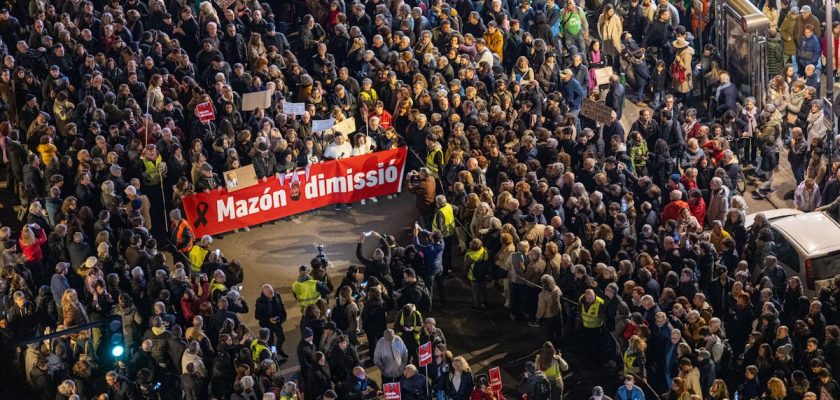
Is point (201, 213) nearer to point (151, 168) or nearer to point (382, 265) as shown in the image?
point (151, 168)

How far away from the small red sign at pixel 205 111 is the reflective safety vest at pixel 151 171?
1.17 m

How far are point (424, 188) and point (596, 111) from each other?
376cm

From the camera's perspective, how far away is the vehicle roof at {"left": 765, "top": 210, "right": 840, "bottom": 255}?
93.5 feet

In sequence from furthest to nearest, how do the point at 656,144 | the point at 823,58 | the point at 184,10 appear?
1. the point at 823,58
2. the point at 184,10
3. the point at 656,144

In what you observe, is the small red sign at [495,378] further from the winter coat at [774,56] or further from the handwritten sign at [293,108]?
the winter coat at [774,56]

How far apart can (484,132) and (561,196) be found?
10.4ft

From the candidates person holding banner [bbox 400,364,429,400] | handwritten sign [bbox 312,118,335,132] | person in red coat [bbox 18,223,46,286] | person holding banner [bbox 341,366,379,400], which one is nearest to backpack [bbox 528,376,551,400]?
person holding banner [bbox 400,364,429,400]

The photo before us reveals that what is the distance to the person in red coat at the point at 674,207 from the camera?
29500mm

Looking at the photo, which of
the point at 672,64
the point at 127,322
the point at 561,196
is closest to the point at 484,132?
the point at 561,196

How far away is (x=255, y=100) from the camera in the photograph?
31.5 metres

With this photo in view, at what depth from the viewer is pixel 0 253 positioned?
29891 mm

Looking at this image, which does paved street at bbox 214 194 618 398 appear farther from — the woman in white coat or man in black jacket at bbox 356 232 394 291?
the woman in white coat

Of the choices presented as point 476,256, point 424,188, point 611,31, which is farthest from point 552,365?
point 611,31

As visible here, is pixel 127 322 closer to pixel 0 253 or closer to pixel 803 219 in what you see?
pixel 0 253
